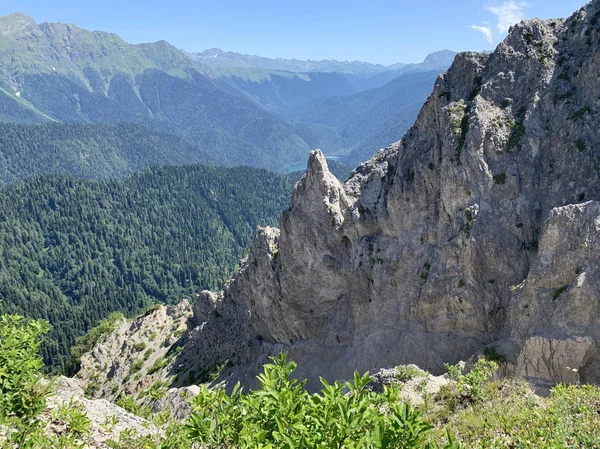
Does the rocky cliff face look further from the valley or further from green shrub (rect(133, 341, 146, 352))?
green shrub (rect(133, 341, 146, 352))

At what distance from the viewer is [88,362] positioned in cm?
10456

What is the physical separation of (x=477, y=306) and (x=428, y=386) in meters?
10.8

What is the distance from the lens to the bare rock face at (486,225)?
33969mm

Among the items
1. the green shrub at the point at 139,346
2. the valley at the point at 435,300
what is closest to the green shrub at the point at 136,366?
the green shrub at the point at 139,346

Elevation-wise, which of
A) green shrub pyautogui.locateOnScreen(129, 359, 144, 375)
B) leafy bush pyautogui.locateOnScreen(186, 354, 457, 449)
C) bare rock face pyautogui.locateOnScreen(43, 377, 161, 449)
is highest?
leafy bush pyautogui.locateOnScreen(186, 354, 457, 449)

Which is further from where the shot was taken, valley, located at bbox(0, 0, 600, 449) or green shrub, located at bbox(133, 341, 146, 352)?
green shrub, located at bbox(133, 341, 146, 352)

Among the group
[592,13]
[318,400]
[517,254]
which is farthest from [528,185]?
[318,400]

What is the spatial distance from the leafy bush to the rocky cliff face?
25388 mm

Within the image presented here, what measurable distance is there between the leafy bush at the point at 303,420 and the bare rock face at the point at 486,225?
25.4 metres

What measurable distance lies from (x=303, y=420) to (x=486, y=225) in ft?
107

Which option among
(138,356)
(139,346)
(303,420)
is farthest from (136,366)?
(303,420)

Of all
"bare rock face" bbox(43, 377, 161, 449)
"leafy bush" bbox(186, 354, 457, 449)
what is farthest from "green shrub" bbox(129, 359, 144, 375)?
"leafy bush" bbox(186, 354, 457, 449)

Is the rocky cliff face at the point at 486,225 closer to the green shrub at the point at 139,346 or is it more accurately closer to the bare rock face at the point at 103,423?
the bare rock face at the point at 103,423

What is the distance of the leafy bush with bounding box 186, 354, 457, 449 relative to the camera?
37.8 feet
